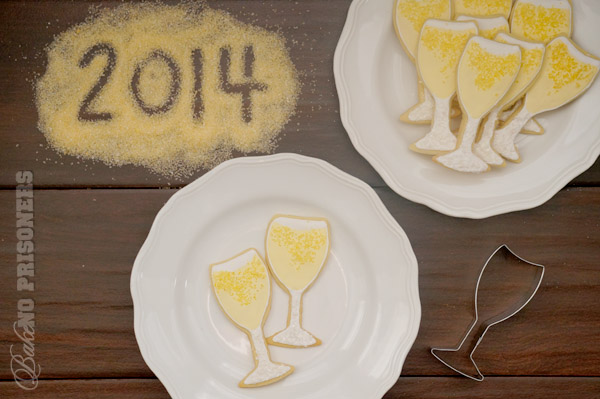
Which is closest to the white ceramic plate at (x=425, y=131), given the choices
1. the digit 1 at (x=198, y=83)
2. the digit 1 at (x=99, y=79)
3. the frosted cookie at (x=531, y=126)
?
the frosted cookie at (x=531, y=126)

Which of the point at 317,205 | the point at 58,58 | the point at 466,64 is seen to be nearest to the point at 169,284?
the point at 317,205

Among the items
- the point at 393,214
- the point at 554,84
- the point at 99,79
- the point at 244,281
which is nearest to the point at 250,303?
the point at 244,281

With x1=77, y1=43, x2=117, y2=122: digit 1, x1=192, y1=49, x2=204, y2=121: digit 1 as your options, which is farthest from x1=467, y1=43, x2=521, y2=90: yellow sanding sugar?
x1=77, y1=43, x2=117, y2=122: digit 1

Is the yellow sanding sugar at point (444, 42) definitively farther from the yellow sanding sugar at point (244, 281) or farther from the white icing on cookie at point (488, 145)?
the yellow sanding sugar at point (244, 281)

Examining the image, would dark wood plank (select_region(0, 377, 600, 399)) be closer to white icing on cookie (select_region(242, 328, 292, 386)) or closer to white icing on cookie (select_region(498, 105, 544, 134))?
white icing on cookie (select_region(242, 328, 292, 386))

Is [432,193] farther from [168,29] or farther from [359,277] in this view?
[168,29]

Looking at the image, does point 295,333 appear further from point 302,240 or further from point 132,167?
point 132,167

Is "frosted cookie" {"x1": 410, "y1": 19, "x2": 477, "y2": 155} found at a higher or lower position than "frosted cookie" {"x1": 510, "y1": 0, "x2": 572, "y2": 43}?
lower
